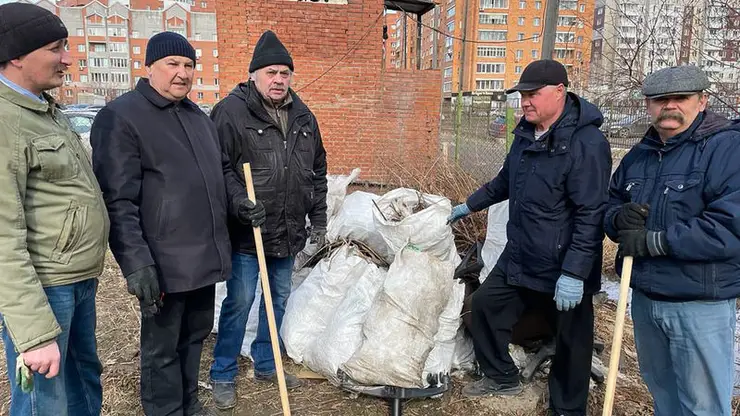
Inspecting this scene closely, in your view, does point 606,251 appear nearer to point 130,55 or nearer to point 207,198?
point 207,198

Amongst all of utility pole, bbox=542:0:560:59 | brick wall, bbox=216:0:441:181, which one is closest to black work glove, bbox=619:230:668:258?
utility pole, bbox=542:0:560:59

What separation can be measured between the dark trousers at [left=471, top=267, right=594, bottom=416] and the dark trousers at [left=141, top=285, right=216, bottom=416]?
1.49m

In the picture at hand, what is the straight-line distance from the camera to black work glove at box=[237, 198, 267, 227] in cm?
237

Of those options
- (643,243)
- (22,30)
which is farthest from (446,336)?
(22,30)

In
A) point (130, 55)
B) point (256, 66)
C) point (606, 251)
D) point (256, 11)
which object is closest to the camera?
point (256, 66)

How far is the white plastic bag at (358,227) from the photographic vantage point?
11.3 feet

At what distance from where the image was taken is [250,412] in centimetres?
271

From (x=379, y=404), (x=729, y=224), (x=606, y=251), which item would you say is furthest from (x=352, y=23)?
(x=729, y=224)

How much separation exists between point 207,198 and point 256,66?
817 millimetres

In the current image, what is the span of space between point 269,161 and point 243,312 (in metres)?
0.85

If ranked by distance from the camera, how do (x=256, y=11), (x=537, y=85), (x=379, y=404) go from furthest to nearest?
(x=256, y=11), (x=379, y=404), (x=537, y=85)

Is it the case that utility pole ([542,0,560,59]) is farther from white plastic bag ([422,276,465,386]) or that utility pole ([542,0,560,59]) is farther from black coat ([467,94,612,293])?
white plastic bag ([422,276,465,386])

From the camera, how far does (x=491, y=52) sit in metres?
57.9

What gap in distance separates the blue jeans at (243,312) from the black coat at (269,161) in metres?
0.12
